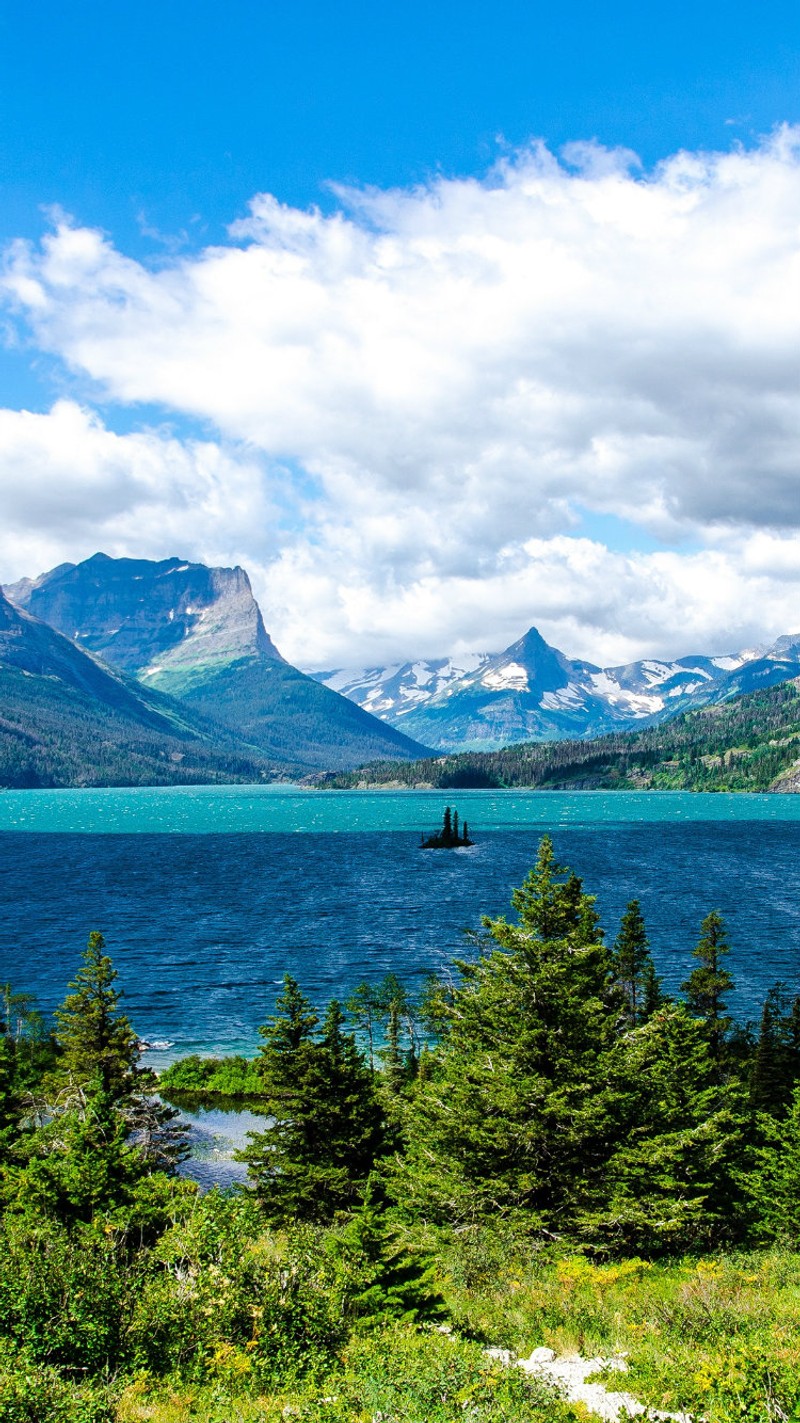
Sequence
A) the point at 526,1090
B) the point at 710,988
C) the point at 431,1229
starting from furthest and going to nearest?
the point at 710,988
the point at 526,1090
the point at 431,1229

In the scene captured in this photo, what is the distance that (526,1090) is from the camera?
2862 centimetres

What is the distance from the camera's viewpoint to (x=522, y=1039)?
29.5 metres

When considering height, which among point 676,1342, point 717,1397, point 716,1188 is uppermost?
point 717,1397

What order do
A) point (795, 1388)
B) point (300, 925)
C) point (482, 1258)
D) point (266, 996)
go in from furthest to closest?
point (300, 925), point (266, 996), point (482, 1258), point (795, 1388)

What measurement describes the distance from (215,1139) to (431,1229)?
31.7 m

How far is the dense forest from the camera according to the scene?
544 inches

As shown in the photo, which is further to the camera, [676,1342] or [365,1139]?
[365,1139]

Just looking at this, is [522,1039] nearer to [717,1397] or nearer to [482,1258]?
[482,1258]

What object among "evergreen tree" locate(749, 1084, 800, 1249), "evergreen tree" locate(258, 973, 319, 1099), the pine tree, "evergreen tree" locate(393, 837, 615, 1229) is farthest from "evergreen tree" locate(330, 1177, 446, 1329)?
the pine tree

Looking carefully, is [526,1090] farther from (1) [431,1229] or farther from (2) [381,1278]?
(2) [381,1278]

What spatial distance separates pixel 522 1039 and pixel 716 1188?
13060 mm

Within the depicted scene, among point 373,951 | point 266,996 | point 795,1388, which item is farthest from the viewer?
point 373,951

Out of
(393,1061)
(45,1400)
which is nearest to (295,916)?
(393,1061)

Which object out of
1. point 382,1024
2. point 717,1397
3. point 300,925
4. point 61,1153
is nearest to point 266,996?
point 382,1024
